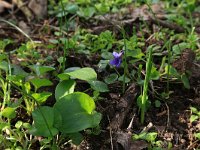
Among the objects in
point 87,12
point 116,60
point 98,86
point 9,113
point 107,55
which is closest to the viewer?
point 9,113

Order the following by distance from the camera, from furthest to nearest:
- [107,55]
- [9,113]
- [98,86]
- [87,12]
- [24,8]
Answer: [24,8] < [87,12] < [107,55] < [98,86] < [9,113]

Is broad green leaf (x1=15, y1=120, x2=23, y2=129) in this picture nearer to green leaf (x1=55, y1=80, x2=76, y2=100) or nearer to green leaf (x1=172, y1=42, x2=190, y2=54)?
green leaf (x1=55, y1=80, x2=76, y2=100)

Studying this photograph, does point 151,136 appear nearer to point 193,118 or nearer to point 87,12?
point 193,118

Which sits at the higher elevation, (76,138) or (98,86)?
(98,86)

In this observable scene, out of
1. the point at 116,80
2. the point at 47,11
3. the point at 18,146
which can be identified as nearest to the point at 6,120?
the point at 18,146

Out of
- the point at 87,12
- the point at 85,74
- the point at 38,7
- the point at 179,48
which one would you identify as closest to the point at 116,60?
the point at 85,74

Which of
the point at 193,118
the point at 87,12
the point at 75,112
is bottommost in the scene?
the point at 193,118
